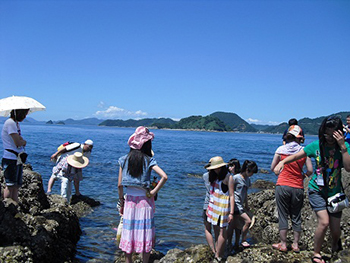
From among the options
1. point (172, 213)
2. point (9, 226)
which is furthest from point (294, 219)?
point (172, 213)

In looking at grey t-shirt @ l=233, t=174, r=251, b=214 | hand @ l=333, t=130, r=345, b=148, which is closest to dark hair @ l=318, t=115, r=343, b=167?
hand @ l=333, t=130, r=345, b=148

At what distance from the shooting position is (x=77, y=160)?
31.9ft

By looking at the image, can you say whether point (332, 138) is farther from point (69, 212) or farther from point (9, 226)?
point (69, 212)

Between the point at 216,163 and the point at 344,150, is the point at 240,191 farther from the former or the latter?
the point at 344,150

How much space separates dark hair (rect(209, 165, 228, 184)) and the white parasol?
363 cm

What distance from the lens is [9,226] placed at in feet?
17.2

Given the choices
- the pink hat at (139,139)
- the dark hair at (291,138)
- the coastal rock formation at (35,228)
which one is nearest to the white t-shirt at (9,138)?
the coastal rock formation at (35,228)

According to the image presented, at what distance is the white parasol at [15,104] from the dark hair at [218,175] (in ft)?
11.9

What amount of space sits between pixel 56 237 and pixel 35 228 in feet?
1.78

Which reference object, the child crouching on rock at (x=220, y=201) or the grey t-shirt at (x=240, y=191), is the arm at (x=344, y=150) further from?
the grey t-shirt at (x=240, y=191)

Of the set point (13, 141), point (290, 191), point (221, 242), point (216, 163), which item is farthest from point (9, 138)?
point (290, 191)

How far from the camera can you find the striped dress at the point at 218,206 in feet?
17.8

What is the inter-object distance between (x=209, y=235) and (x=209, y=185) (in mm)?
915

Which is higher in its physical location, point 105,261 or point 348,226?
point 348,226
